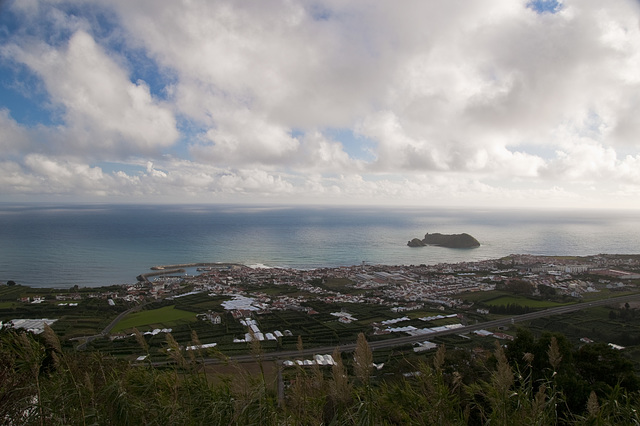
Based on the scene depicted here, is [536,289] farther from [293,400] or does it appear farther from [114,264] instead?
[114,264]

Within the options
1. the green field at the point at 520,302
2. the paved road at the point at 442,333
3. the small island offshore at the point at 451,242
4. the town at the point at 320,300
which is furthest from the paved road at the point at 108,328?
the small island offshore at the point at 451,242

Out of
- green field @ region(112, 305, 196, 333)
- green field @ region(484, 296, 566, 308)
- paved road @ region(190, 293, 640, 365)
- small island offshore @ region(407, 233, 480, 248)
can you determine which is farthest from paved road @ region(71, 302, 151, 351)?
small island offshore @ region(407, 233, 480, 248)

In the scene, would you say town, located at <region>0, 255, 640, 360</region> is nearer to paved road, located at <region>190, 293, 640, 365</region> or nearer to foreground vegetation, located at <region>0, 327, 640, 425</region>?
paved road, located at <region>190, 293, 640, 365</region>

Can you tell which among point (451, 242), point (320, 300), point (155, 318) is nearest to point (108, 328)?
point (155, 318)

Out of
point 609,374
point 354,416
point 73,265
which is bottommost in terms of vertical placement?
point 73,265

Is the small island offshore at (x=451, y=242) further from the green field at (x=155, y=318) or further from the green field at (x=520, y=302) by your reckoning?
the green field at (x=155, y=318)

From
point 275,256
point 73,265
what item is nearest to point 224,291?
point 275,256

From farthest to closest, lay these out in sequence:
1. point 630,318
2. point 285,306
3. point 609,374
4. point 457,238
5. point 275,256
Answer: point 457,238 → point 275,256 → point 285,306 → point 630,318 → point 609,374

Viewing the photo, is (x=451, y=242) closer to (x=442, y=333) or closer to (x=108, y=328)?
(x=442, y=333)
